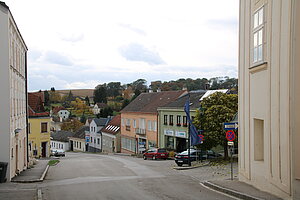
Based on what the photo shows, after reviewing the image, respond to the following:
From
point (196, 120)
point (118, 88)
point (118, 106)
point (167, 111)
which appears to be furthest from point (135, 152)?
point (118, 88)

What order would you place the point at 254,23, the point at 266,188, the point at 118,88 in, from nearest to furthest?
the point at 266,188, the point at 254,23, the point at 118,88

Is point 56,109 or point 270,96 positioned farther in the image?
point 56,109

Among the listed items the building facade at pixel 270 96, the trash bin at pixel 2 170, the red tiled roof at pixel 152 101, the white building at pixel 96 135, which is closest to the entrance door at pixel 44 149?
the red tiled roof at pixel 152 101

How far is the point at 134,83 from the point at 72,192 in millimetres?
168226

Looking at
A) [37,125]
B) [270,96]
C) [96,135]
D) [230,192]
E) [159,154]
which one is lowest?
[96,135]

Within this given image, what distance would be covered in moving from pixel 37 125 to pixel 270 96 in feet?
118

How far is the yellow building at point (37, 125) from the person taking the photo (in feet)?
142

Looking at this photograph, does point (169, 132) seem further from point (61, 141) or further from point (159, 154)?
point (61, 141)

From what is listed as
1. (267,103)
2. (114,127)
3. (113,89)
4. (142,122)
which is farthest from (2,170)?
(113,89)

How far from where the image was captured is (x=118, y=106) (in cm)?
13862

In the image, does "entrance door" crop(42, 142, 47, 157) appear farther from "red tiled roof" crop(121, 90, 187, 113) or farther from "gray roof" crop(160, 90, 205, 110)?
"gray roof" crop(160, 90, 205, 110)

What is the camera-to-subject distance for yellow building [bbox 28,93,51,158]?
43.2 metres

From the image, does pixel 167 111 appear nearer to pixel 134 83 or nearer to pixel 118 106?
pixel 118 106

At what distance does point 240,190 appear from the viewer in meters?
13.6
